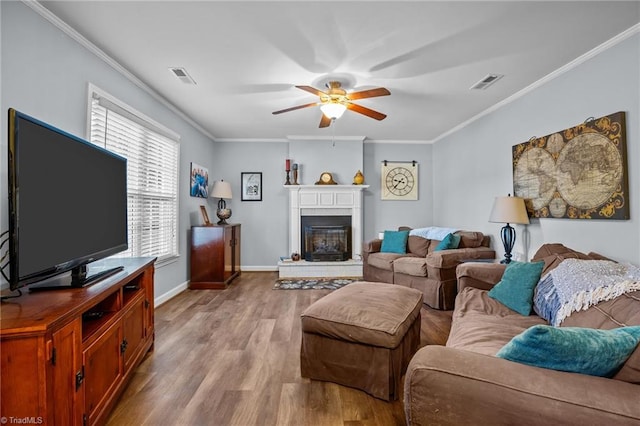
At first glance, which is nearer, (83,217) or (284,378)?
(83,217)

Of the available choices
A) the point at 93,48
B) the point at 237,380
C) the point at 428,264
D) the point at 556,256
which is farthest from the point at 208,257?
the point at 556,256

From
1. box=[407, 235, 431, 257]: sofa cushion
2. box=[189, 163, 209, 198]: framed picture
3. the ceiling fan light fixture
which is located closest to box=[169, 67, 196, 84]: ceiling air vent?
the ceiling fan light fixture

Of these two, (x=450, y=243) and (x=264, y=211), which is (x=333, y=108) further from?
(x=264, y=211)

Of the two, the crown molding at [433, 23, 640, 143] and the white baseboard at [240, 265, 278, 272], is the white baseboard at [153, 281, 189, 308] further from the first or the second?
the crown molding at [433, 23, 640, 143]

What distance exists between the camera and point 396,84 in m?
3.19

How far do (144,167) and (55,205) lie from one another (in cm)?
206

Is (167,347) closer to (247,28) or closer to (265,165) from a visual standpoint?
(247,28)

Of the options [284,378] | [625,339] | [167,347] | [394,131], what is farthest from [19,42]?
[394,131]

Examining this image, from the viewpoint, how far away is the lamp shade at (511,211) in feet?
10.3

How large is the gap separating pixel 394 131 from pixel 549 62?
2.57 m

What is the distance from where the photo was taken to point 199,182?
4.93 metres

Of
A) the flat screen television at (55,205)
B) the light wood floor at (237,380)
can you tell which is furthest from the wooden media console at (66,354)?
the light wood floor at (237,380)

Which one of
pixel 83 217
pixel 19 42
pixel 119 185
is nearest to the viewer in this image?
pixel 83 217

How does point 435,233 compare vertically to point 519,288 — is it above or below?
above
